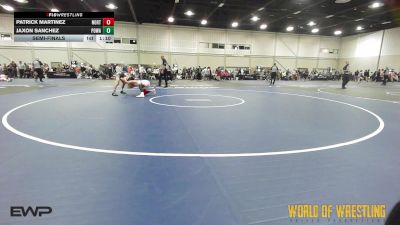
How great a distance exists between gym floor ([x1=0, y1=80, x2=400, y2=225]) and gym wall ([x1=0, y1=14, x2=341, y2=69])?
981 inches

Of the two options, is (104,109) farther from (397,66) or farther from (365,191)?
(397,66)

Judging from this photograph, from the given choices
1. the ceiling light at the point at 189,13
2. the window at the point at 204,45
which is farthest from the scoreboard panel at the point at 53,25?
the window at the point at 204,45

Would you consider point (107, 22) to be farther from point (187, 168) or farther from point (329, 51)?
point (329, 51)

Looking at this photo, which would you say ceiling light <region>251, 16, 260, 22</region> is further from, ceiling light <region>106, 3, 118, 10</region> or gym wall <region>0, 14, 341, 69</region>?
ceiling light <region>106, 3, 118, 10</region>

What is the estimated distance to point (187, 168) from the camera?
3.15m

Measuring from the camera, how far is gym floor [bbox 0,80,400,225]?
90.4 inches

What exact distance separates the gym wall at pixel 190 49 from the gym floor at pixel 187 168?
24909mm

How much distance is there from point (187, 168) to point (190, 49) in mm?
29465

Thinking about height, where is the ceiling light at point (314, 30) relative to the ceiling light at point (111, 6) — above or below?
above

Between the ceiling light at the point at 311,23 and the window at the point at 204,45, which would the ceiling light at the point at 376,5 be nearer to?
the ceiling light at the point at 311,23

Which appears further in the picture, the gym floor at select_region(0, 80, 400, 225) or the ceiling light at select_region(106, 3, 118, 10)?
the ceiling light at select_region(106, 3, 118, 10)

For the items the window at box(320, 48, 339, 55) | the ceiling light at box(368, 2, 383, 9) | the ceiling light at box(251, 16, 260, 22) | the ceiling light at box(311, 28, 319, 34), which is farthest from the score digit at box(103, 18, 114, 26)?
the window at box(320, 48, 339, 55)

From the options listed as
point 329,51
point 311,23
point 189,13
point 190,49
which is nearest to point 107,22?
point 189,13

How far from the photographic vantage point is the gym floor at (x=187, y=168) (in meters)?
2.29
